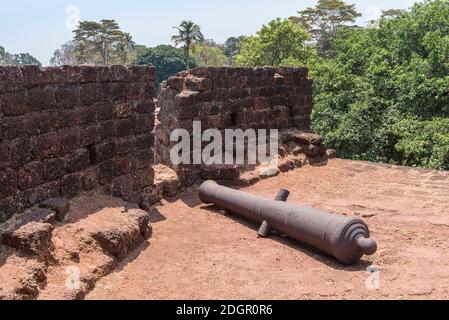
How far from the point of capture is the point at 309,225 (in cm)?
561

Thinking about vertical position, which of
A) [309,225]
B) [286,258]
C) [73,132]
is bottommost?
[286,258]

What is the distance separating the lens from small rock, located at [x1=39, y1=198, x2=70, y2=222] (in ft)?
17.9

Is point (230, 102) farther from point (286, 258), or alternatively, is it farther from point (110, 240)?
point (110, 240)

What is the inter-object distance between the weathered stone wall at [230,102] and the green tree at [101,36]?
5661cm

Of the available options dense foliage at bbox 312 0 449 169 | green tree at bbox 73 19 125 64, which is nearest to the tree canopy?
green tree at bbox 73 19 125 64

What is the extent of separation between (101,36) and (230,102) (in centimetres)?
6032

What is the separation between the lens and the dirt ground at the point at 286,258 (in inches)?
184

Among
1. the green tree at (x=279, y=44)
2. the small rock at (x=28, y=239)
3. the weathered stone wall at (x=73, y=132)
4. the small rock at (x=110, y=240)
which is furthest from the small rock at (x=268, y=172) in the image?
the green tree at (x=279, y=44)

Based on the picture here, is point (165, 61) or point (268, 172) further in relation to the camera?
point (165, 61)

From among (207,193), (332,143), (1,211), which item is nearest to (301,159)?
(207,193)

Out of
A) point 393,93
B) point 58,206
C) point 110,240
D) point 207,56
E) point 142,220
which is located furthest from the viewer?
point 207,56

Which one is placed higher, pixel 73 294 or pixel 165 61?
pixel 165 61

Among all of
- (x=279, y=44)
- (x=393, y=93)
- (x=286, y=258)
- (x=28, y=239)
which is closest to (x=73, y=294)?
(x=28, y=239)

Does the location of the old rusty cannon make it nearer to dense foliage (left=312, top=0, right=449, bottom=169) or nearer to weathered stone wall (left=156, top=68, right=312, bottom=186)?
weathered stone wall (left=156, top=68, right=312, bottom=186)
